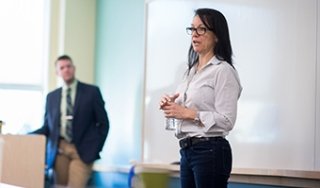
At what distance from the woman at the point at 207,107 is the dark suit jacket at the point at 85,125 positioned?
2.48m

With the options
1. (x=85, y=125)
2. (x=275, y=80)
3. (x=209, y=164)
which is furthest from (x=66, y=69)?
Result: (x=209, y=164)

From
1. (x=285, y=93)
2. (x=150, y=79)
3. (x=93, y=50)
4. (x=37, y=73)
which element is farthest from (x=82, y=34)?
(x=285, y=93)

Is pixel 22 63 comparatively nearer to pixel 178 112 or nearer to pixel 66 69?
pixel 66 69

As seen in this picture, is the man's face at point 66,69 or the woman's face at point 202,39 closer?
the woman's face at point 202,39

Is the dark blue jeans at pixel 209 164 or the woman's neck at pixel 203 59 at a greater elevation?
the woman's neck at pixel 203 59

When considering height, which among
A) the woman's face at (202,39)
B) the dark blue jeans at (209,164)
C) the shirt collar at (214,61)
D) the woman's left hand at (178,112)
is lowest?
the dark blue jeans at (209,164)

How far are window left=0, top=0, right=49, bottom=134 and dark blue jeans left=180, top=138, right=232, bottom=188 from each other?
137 inches

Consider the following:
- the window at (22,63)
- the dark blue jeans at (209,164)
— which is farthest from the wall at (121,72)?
the dark blue jeans at (209,164)

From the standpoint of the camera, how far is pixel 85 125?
16.1ft

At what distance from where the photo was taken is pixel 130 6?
201 inches

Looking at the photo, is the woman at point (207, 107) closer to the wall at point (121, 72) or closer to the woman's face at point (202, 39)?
the woman's face at point (202, 39)

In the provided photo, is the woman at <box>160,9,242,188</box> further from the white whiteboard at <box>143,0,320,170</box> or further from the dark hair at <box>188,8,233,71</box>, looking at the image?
the white whiteboard at <box>143,0,320,170</box>

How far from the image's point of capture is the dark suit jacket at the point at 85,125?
4855mm

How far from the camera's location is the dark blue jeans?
2.23 metres
